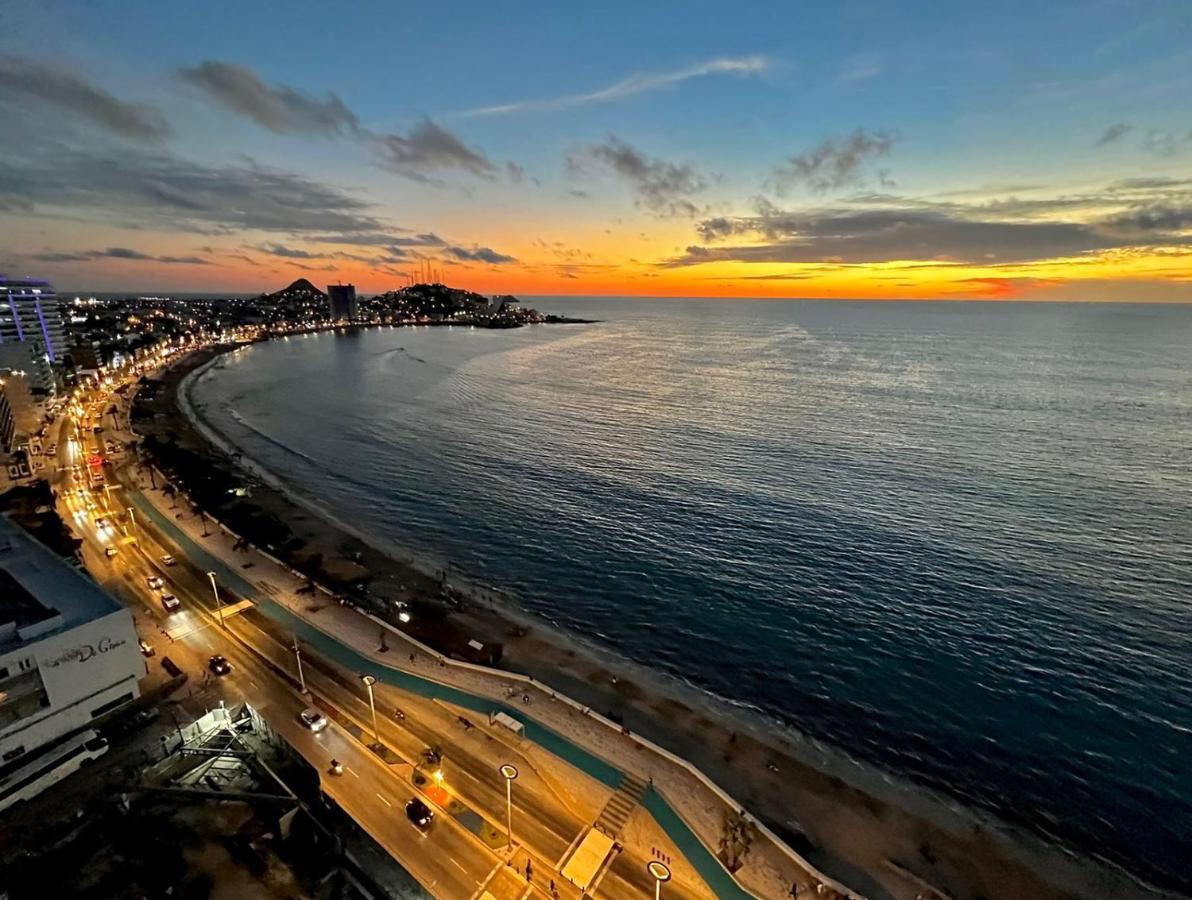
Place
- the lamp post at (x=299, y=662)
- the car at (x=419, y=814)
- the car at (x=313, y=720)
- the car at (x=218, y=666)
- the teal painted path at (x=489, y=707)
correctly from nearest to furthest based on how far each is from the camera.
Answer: the teal painted path at (x=489, y=707) → the car at (x=419, y=814) → the car at (x=313, y=720) → the lamp post at (x=299, y=662) → the car at (x=218, y=666)

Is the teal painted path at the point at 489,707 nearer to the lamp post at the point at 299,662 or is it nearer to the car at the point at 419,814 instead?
the lamp post at the point at 299,662

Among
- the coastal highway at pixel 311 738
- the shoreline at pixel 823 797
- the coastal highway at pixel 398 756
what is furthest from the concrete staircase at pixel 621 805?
the coastal highway at pixel 311 738

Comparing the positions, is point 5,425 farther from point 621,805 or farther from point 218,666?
point 621,805

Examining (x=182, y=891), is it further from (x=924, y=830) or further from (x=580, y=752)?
Result: (x=924, y=830)

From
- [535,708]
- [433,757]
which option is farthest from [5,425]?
[535,708]

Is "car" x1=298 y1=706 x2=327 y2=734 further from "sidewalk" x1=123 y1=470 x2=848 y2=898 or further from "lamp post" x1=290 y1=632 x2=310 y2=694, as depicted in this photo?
"sidewalk" x1=123 y1=470 x2=848 y2=898

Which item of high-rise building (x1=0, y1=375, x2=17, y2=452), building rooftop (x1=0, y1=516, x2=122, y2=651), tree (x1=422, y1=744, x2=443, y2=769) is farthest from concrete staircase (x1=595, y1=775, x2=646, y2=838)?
high-rise building (x1=0, y1=375, x2=17, y2=452)
